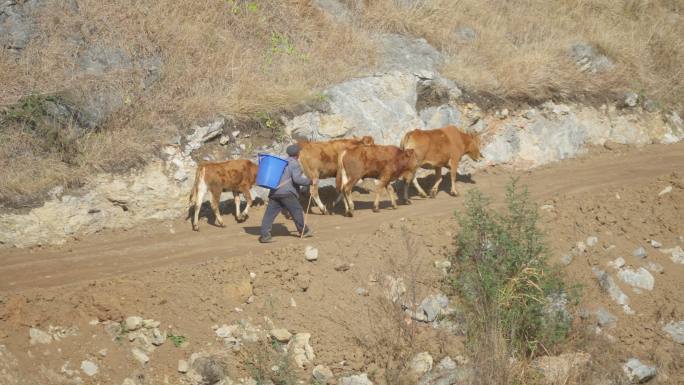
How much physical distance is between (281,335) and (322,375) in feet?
2.47

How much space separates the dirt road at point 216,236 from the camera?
10891 mm

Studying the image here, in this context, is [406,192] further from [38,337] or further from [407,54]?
[38,337]

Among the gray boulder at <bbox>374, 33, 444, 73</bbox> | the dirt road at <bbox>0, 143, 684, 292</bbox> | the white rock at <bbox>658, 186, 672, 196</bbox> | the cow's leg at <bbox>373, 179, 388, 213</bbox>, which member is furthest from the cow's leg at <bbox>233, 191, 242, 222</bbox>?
the white rock at <bbox>658, 186, 672, 196</bbox>

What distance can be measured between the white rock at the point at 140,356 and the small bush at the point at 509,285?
418cm

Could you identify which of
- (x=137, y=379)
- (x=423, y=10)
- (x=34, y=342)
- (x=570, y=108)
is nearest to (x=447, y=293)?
(x=137, y=379)

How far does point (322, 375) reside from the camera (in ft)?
30.9

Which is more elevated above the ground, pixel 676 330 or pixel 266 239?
pixel 266 239

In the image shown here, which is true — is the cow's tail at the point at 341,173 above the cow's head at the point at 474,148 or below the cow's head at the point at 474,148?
above

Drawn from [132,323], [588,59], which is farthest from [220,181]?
[588,59]

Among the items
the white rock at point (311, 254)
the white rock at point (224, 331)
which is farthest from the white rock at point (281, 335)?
the white rock at point (311, 254)

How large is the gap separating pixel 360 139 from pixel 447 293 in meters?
4.79

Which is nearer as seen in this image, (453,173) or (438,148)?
(438,148)

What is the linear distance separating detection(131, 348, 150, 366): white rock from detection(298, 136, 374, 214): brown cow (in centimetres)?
537

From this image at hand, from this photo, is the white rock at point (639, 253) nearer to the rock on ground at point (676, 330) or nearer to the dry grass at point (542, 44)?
the rock on ground at point (676, 330)
